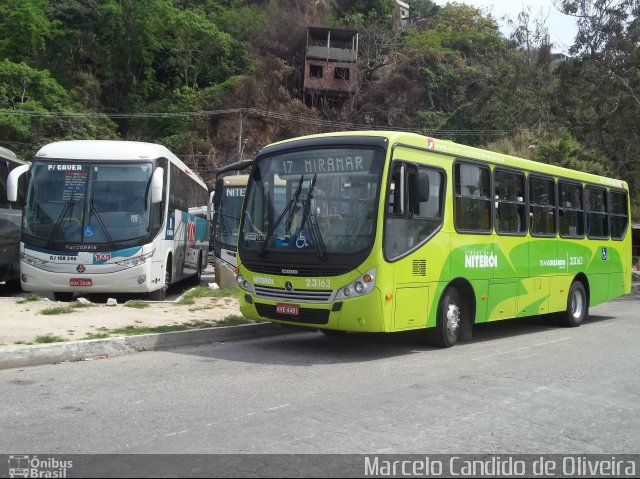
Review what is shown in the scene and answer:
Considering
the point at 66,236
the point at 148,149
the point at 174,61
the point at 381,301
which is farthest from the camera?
the point at 174,61

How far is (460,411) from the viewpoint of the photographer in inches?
251

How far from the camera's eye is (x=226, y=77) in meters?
60.2

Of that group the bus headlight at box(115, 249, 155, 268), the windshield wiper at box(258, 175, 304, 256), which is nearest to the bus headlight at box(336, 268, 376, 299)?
the windshield wiper at box(258, 175, 304, 256)

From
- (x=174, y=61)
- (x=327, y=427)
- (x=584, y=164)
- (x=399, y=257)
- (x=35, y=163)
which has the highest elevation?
(x=174, y=61)

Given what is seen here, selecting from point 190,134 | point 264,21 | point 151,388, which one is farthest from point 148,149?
point 264,21

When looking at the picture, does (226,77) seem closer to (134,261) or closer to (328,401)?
(134,261)

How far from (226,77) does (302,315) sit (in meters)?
54.3

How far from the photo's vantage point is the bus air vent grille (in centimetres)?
937

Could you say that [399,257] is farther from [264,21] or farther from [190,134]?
[264,21]

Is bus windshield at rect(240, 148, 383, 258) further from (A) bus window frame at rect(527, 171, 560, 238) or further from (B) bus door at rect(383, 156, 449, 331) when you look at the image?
(A) bus window frame at rect(527, 171, 560, 238)

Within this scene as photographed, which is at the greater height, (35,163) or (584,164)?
(584,164)

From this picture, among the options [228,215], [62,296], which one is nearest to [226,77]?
[228,215]

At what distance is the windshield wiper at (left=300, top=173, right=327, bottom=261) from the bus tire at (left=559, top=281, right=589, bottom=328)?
7.33 meters

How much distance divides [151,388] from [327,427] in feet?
7.95
